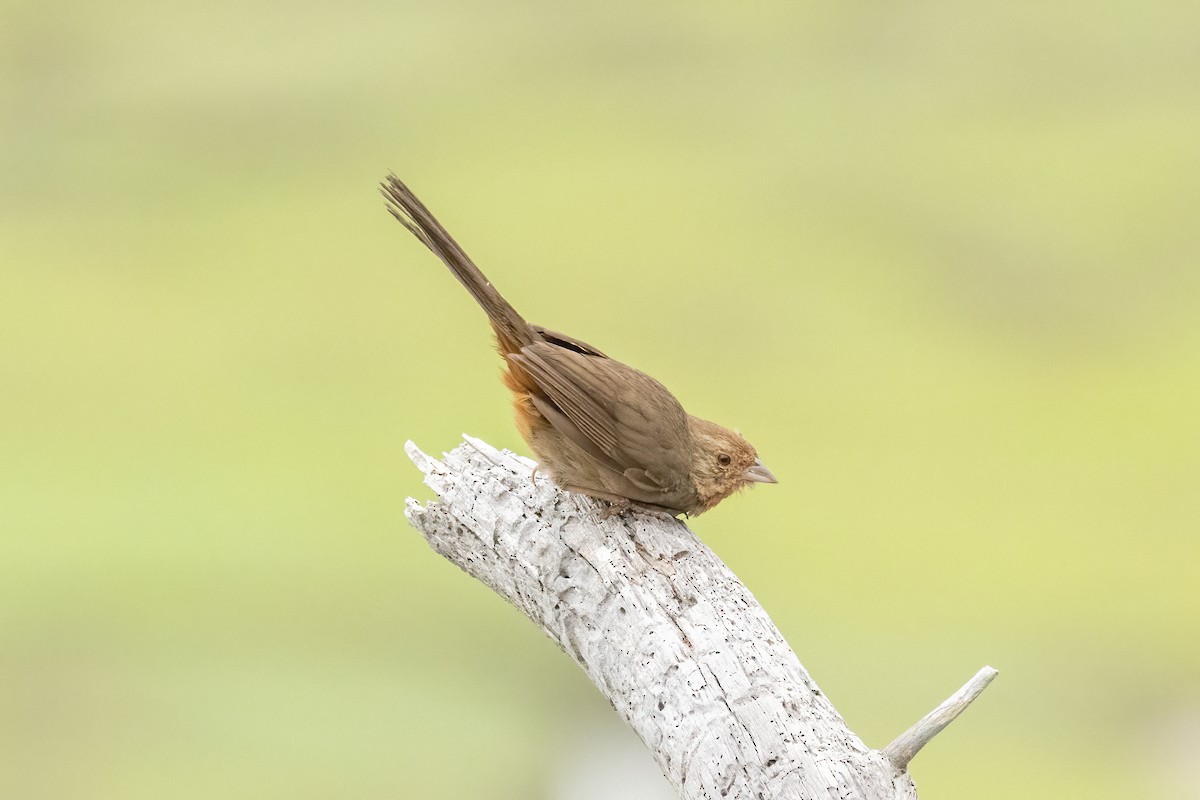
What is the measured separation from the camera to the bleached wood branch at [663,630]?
10.4 ft

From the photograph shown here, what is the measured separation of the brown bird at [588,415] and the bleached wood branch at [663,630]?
12cm

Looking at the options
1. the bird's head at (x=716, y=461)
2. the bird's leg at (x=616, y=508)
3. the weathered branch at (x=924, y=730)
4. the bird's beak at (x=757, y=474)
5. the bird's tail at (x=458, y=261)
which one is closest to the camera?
the weathered branch at (x=924, y=730)

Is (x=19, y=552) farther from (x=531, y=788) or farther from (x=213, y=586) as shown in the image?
(x=531, y=788)

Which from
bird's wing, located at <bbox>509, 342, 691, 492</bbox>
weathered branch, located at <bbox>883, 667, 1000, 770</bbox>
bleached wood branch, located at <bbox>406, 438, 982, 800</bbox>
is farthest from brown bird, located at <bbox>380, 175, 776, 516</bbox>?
weathered branch, located at <bbox>883, 667, 1000, 770</bbox>

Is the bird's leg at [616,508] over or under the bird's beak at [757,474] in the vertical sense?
A: over

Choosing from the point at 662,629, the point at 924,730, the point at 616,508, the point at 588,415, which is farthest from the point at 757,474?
the point at 924,730

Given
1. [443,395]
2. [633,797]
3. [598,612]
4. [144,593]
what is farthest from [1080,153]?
[598,612]

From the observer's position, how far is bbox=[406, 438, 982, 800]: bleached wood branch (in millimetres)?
3164

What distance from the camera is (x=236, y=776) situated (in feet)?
21.3

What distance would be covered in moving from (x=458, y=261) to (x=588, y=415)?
1.97 feet

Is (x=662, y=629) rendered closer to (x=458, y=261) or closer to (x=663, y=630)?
(x=663, y=630)

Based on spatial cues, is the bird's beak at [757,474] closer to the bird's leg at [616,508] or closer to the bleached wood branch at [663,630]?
the bleached wood branch at [663,630]

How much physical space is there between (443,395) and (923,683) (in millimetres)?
3815

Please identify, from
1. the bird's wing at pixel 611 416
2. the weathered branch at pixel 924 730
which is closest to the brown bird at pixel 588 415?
the bird's wing at pixel 611 416
